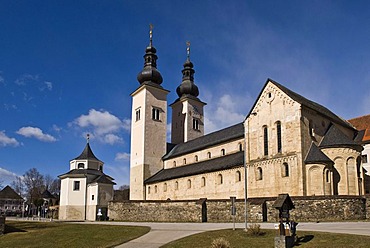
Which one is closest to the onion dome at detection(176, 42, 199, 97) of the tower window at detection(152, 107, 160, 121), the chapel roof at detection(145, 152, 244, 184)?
the tower window at detection(152, 107, 160, 121)

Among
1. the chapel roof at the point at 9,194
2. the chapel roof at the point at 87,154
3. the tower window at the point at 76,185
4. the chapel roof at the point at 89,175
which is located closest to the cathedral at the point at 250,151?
the chapel roof at the point at 89,175

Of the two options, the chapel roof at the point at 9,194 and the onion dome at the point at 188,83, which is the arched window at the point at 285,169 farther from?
the chapel roof at the point at 9,194

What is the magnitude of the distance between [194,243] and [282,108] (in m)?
23.1


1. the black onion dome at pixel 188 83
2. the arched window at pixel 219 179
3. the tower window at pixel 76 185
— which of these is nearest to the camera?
the arched window at pixel 219 179

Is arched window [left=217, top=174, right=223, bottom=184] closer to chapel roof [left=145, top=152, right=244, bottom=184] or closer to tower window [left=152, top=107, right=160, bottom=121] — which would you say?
chapel roof [left=145, top=152, right=244, bottom=184]

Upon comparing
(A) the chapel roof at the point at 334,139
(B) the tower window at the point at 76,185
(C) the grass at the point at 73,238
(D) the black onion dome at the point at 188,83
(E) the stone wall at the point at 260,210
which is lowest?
(C) the grass at the point at 73,238

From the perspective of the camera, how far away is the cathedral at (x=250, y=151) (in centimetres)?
3738

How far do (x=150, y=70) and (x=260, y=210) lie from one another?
3840 cm

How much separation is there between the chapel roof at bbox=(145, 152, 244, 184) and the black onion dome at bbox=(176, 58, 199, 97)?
55.1 ft

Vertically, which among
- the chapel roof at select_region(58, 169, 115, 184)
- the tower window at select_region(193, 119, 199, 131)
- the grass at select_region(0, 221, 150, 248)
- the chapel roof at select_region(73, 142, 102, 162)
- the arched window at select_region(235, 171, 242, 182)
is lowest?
the grass at select_region(0, 221, 150, 248)

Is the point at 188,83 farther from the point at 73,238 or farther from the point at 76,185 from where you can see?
the point at 73,238

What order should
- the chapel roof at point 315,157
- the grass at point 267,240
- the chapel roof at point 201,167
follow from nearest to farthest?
the grass at point 267,240 < the chapel roof at point 315,157 < the chapel roof at point 201,167

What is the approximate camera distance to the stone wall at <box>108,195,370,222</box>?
31.4m

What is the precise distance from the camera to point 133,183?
6303cm
